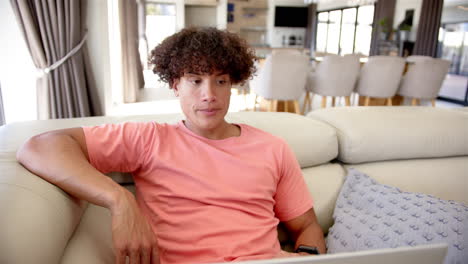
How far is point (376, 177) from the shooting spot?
58.7 inches

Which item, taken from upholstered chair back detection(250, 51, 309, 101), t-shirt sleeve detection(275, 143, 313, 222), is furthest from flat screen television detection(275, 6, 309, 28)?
t-shirt sleeve detection(275, 143, 313, 222)

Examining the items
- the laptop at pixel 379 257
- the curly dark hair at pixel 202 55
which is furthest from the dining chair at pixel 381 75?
the laptop at pixel 379 257

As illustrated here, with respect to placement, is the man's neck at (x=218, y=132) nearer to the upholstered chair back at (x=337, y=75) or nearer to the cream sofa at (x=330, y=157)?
the cream sofa at (x=330, y=157)

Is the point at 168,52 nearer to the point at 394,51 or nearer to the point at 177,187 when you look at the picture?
the point at 177,187

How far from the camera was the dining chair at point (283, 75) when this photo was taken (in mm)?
3881

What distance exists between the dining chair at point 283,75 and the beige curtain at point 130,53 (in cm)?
142

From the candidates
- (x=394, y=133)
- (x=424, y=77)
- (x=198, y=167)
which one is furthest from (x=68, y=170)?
(x=424, y=77)

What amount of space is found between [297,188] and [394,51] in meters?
7.58

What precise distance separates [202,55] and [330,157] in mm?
763

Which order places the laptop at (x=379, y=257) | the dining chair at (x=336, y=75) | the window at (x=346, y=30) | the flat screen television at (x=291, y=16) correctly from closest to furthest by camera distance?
the laptop at (x=379, y=257), the dining chair at (x=336, y=75), the window at (x=346, y=30), the flat screen television at (x=291, y=16)

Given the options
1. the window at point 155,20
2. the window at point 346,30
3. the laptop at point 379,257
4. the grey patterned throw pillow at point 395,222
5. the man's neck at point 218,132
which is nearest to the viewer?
the laptop at point 379,257

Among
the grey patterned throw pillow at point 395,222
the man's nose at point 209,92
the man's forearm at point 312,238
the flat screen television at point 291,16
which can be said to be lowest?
the man's forearm at point 312,238

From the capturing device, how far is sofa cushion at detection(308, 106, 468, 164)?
1.52 metres

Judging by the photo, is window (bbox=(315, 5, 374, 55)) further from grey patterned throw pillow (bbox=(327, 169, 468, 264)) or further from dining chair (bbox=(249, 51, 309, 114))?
grey patterned throw pillow (bbox=(327, 169, 468, 264))
